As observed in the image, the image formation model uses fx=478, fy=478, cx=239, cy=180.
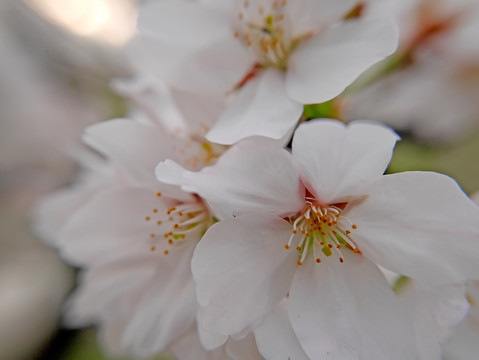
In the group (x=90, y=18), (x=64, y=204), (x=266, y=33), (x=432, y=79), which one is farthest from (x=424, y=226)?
(x=90, y=18)

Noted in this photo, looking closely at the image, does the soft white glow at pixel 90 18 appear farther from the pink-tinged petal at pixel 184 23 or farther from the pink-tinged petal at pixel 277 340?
the pink-tinged petal at pixel 277 340

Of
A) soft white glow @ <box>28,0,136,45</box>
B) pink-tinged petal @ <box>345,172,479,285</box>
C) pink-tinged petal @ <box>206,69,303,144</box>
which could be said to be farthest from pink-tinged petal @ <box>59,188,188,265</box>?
soft white glow @ <box>28,0,136,45</box>

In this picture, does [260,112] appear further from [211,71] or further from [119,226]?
[119,226]

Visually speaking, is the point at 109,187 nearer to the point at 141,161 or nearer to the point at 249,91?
the point at 141,161

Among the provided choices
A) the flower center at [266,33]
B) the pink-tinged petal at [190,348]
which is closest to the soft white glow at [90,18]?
the flower center at [266,33]

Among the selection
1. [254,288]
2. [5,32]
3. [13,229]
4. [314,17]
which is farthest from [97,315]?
[5,32]
